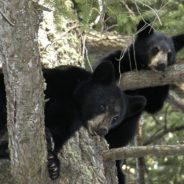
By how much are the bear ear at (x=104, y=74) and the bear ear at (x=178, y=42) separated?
1.73 meters

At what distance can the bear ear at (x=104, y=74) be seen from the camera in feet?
15.1

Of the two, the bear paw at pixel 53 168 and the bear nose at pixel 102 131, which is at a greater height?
the bear nose at pixel 102 131

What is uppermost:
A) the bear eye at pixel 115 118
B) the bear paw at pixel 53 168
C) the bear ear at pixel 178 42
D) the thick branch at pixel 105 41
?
the thick branch at pixel 105 41

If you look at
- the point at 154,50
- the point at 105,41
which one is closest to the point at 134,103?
the point at 154,50

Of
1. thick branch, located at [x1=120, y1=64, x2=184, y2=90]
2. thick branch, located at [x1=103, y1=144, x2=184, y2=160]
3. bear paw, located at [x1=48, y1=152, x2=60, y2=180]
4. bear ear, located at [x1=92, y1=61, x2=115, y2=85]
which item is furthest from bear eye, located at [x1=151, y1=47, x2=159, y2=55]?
bear paw, located at [x1=48, y1=152, x2=60, y2=180]

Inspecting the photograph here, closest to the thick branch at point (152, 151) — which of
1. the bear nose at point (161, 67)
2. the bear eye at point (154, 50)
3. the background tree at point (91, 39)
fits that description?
the background tree at point (91, 39)

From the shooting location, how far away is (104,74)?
15.3 ft

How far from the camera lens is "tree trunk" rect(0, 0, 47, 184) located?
2.74 m

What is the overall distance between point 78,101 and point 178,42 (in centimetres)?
209

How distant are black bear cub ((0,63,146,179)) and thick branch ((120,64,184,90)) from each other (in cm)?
31

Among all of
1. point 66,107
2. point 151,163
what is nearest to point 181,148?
point 66,107

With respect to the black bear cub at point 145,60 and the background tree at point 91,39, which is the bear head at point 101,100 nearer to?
the background tree at point 91,39

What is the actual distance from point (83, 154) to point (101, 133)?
303 millimetres

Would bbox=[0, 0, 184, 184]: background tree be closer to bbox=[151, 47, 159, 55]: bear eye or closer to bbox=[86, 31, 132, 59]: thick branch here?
bbox=[86, 31, 132, 59]: thick branch
